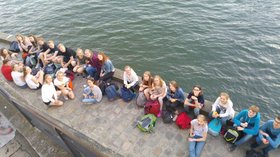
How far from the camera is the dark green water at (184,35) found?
12422mm

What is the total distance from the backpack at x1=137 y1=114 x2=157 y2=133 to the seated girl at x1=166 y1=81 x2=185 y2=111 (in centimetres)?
72

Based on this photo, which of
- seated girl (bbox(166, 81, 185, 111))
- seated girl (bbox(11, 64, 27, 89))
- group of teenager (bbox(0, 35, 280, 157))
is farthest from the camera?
seated girl (bbox(11, 64, 27, 89))

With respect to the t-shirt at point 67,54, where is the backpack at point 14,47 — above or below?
below

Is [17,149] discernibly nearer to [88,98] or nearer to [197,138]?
[88,98]

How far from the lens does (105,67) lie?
973cm

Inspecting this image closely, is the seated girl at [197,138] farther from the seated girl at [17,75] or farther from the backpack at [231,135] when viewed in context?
the seated girl at [17,75]

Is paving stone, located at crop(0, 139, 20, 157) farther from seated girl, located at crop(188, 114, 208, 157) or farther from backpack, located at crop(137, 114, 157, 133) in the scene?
seated girl, located at crop(188, 114, 208, 157)

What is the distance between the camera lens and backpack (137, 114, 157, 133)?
8115 mm

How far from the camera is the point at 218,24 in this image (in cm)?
1603

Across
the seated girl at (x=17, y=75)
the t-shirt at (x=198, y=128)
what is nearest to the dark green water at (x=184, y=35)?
the t-shirt at (x=198, y=128)

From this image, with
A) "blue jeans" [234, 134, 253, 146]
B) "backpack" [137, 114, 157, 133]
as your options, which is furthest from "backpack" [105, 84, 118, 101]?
"blue jeans" [234, 134, 253, 146]

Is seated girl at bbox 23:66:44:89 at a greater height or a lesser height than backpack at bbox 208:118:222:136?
greater

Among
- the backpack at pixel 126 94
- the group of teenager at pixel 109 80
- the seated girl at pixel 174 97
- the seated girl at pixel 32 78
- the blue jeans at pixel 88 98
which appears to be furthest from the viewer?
the seated girl at pixel 32 78

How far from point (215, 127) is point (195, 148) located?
0.96 metres
